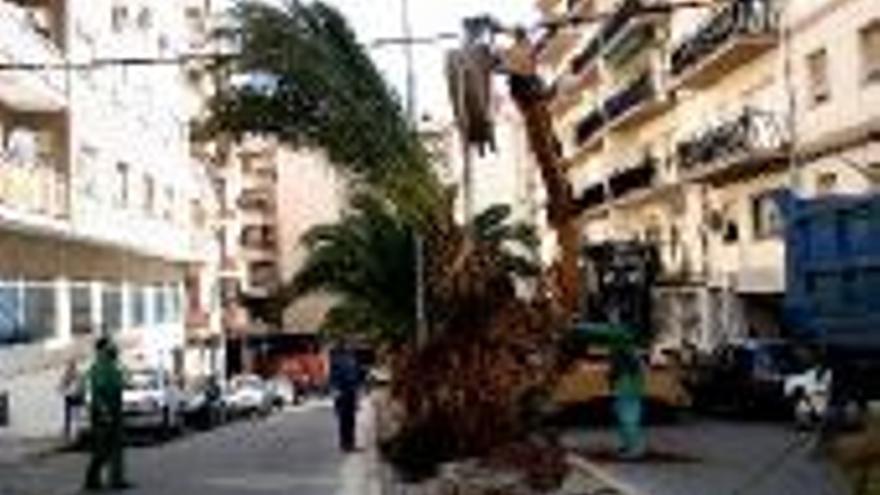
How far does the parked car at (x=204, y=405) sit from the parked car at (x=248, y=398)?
4172mm

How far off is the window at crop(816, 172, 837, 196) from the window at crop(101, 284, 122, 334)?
1857cm

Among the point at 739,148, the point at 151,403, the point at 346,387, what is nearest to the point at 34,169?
the point at 151,403

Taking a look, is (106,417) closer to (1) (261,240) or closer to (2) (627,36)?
(2) (627,36)

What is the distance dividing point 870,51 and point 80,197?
62.2ft

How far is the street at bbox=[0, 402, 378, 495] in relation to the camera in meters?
24.1

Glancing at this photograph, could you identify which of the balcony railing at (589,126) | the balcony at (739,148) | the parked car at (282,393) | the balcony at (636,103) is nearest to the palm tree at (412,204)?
the balcony at (739,148)

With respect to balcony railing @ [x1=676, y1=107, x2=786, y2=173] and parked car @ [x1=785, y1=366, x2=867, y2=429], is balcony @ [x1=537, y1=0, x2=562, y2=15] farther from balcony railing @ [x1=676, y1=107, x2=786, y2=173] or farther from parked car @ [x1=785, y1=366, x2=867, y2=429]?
parked car @ [x1=785, y1=366, x2=867, y2=429]

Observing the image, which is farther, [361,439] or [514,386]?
[361,439]

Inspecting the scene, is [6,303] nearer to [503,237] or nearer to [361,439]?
[361,439]

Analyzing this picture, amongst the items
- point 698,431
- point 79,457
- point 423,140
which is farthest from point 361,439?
point 423,140

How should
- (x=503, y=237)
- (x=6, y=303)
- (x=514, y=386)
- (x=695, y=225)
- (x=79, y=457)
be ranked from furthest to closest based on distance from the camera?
1. (x=695, y=225)
2. (x=6, y=303)
3. (x=79, y=457)
4. (x=503, y=237)
5. (x=514, y=386)

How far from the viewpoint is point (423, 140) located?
2655 cm

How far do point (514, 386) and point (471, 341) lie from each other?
2.90 feet

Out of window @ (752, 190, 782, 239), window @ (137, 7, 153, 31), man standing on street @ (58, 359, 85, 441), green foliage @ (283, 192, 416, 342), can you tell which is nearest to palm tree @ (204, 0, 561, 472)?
green foliage @ (283, 192, 416, 342)
